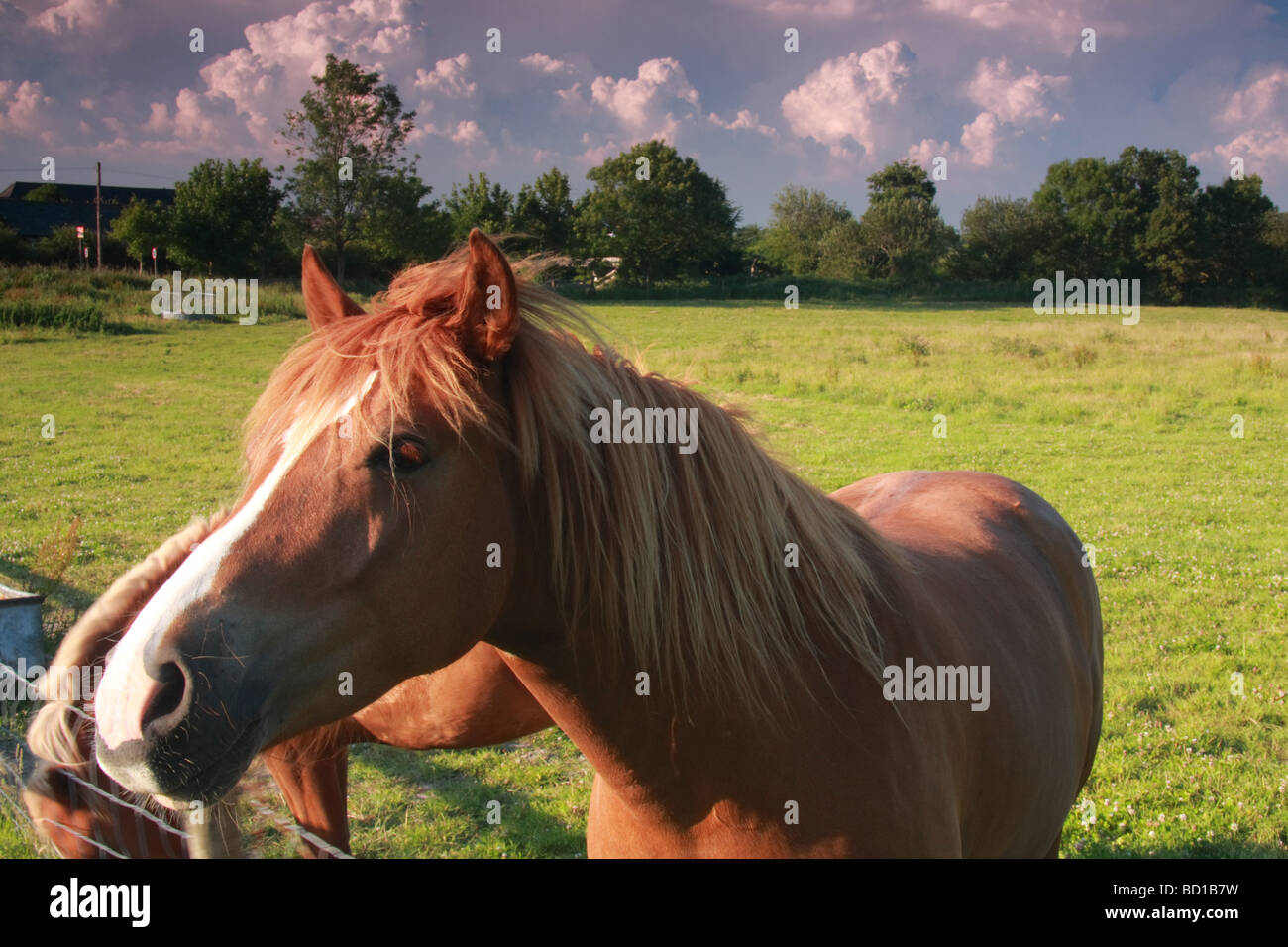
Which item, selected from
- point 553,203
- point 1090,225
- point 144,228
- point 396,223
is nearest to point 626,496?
point 396,223

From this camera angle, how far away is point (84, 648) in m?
2.26

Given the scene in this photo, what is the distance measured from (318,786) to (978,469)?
10283 mm

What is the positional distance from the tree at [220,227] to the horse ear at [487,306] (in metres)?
36.2

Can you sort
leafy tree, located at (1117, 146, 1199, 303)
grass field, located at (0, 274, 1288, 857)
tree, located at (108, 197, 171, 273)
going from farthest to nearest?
leafy tree, located at (1117, 146, 1199, 303) → tree, located at (108, 197, 171, 273) → grass field, located at (0, 274, 1288, 857)

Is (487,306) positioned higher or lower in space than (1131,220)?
lower

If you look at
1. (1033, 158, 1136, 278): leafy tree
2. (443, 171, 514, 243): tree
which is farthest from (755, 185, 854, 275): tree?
(443, 171, 514, 243): tree

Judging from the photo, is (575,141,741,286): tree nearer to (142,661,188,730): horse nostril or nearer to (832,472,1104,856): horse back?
(832,472,1104,856): horse back

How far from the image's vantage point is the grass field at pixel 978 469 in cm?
437

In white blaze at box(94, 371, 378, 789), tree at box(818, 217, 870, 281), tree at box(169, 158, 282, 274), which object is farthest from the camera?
tree at box(818, 217, 870, 281)

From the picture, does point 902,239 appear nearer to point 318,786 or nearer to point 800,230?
point 800,230

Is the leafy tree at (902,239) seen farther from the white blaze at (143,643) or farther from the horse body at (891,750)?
the white blaze at (143,643)

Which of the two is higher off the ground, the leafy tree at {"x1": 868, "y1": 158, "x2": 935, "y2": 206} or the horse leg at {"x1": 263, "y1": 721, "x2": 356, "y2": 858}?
the leafy tree at {"x1": 868, "y1": 158, "x2": 935, "y2": 206}

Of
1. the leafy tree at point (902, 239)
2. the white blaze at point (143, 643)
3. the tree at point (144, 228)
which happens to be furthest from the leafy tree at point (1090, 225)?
the white blaze at point (143, 643)

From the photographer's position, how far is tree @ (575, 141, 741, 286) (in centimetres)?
5128
